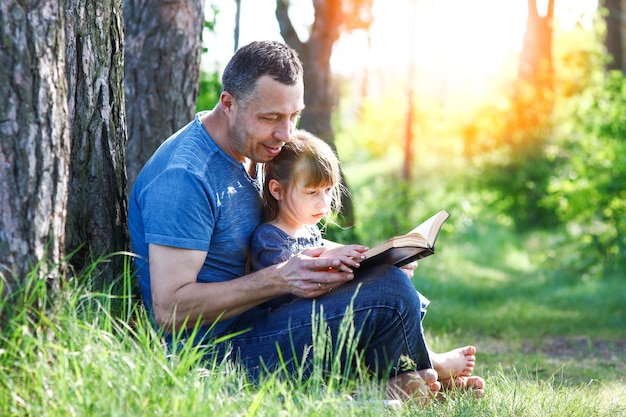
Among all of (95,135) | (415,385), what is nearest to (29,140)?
(95,135)

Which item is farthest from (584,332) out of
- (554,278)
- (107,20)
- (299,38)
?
(107,20)

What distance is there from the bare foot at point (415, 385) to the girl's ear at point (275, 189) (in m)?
0.94

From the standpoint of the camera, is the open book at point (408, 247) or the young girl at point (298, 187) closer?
the open book at point (408, 247)

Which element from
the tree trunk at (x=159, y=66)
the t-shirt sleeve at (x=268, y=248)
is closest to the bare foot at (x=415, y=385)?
the t-shirt sleeve at (x=268, y=248)

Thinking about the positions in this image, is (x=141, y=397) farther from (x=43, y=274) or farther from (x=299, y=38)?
(x=299, y=38)

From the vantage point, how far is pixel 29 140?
9.14ft

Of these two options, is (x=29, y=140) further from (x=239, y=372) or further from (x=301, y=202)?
(x=301, y=202)

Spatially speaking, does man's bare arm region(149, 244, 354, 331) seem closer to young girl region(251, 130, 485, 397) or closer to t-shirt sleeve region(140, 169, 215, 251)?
t-shirt sleeve region(140, 169, 215, 251)

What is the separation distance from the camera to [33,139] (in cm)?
279

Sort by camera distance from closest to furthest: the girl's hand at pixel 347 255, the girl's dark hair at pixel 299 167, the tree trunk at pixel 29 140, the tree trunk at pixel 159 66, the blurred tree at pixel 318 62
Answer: the tree trunk at pixel 29 140
the girl's hand at pixel 347 255
the girl's dark hair at pixel 299 167
the tree trunk at pixel 159 66
the blurred tree at pixel 318 62

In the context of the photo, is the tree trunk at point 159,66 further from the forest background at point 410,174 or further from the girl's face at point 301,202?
the girl's face at point 301,202

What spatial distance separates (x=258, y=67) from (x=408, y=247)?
0.97m

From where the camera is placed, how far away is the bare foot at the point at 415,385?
11.6 ft

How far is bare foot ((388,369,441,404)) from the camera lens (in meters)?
3.54
